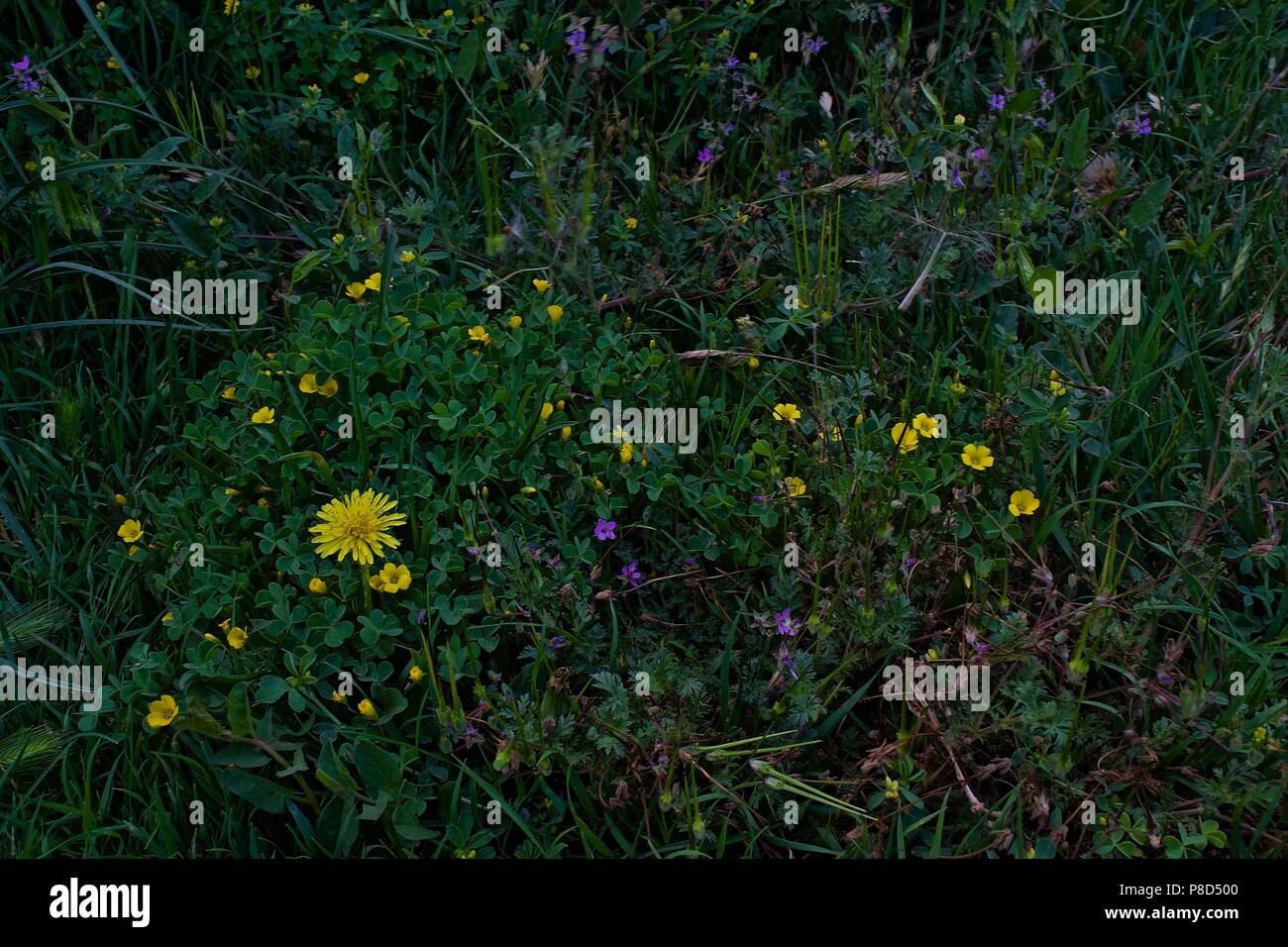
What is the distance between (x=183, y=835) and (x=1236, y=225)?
3.26 metres

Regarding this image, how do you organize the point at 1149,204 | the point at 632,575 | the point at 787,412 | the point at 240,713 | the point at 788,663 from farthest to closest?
the point at 1149,204 → the point at 787,412 → the point at 632,575 → the point at 788,663 → the point at 240,713

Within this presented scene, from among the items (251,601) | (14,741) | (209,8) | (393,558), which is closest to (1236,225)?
(393,558)

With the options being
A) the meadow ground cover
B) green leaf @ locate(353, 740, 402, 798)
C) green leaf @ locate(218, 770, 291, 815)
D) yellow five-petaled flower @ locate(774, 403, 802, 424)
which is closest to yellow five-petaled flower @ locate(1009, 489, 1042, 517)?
the meadow ground cover

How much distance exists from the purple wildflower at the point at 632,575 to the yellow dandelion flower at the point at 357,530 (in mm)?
538

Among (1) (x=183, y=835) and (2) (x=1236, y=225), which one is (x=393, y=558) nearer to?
(1) (x=183, y=835)

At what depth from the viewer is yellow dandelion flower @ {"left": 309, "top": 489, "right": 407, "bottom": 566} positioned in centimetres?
260

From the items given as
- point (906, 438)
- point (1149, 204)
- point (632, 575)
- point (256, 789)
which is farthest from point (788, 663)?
point (1149, 204)

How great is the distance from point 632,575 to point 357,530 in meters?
0.66

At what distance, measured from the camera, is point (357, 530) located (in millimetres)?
2623

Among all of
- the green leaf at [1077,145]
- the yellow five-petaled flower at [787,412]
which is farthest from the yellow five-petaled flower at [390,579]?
the green leaf at [1077,145]

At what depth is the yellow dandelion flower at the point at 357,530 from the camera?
2.60 metres

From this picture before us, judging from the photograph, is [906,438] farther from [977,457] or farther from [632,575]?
[632,575]

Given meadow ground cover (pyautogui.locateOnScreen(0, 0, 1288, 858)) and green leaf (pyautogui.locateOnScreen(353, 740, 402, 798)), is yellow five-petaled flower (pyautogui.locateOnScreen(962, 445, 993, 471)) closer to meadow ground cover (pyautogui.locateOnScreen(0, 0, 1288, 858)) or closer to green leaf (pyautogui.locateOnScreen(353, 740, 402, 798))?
meadow ground cover (pyautogui.locateOnScreen(0, 0, 1288, 858))

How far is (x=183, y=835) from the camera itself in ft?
8.09
